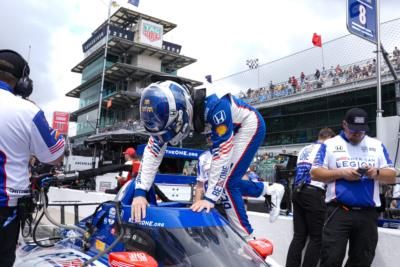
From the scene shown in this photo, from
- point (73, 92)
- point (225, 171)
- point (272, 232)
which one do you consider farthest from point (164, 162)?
point (73, 92)

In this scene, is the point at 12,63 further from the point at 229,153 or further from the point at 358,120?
the point at 358,120

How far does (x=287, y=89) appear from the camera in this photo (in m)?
24.7

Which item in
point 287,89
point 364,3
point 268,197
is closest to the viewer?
point 268,197

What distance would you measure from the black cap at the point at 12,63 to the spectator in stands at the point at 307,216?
307 cm

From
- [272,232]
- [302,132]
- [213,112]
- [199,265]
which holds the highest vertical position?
[302,132]

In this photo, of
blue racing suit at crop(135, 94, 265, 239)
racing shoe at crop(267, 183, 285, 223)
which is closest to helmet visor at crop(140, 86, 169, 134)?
blue racing suit at crop(135, 94, 265, 239)

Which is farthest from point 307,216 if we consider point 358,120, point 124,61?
point 124,61

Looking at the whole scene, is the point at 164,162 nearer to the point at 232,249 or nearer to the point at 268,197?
the point at 268,197

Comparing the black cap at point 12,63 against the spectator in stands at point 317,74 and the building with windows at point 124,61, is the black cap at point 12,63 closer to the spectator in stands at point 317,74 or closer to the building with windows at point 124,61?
the spectator in stands at point 317,74

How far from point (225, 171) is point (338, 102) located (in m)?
21.0

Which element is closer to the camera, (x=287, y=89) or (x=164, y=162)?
(x=164, y=162)

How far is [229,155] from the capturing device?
9.65 ft

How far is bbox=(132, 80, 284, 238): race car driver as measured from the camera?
9.12 ft

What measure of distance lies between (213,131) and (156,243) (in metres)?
1.16
